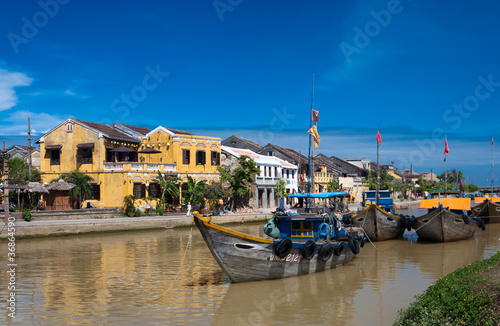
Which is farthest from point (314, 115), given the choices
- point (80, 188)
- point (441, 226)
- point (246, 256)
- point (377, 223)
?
point (80, 188)

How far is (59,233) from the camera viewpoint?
89.7 feet

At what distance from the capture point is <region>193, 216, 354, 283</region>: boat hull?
46.2ft

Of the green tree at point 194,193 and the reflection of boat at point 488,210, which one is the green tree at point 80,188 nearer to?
the green tree at point 194,193

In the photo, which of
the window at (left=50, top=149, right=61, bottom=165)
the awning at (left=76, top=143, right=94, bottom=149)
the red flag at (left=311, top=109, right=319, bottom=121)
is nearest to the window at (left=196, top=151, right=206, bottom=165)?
Answer: the awning at (left=76, top=143, right=94, bottom=149)

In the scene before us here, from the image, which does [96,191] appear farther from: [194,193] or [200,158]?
[200,158]

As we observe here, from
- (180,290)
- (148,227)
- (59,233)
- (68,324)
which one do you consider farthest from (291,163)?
(68,324)

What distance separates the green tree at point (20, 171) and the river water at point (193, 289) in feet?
56.4

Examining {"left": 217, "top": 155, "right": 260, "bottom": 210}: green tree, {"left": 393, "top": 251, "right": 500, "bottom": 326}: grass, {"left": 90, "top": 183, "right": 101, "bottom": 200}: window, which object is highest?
{"left": 217, "top": 155, "right": 260, "bottom": 210}: green tree

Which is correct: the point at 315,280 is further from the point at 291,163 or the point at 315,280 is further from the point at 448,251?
the point at 291,163

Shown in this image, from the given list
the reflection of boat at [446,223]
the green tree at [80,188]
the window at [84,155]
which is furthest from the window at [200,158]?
the reflection of boat at [446,223]

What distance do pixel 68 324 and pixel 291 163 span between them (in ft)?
162

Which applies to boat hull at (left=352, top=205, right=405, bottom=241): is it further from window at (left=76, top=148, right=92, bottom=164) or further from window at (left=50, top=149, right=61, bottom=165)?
window at (left=50, top=149, right=61, bottom=165)

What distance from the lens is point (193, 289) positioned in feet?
46.8

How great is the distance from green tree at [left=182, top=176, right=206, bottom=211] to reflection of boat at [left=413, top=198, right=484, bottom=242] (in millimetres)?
18485
